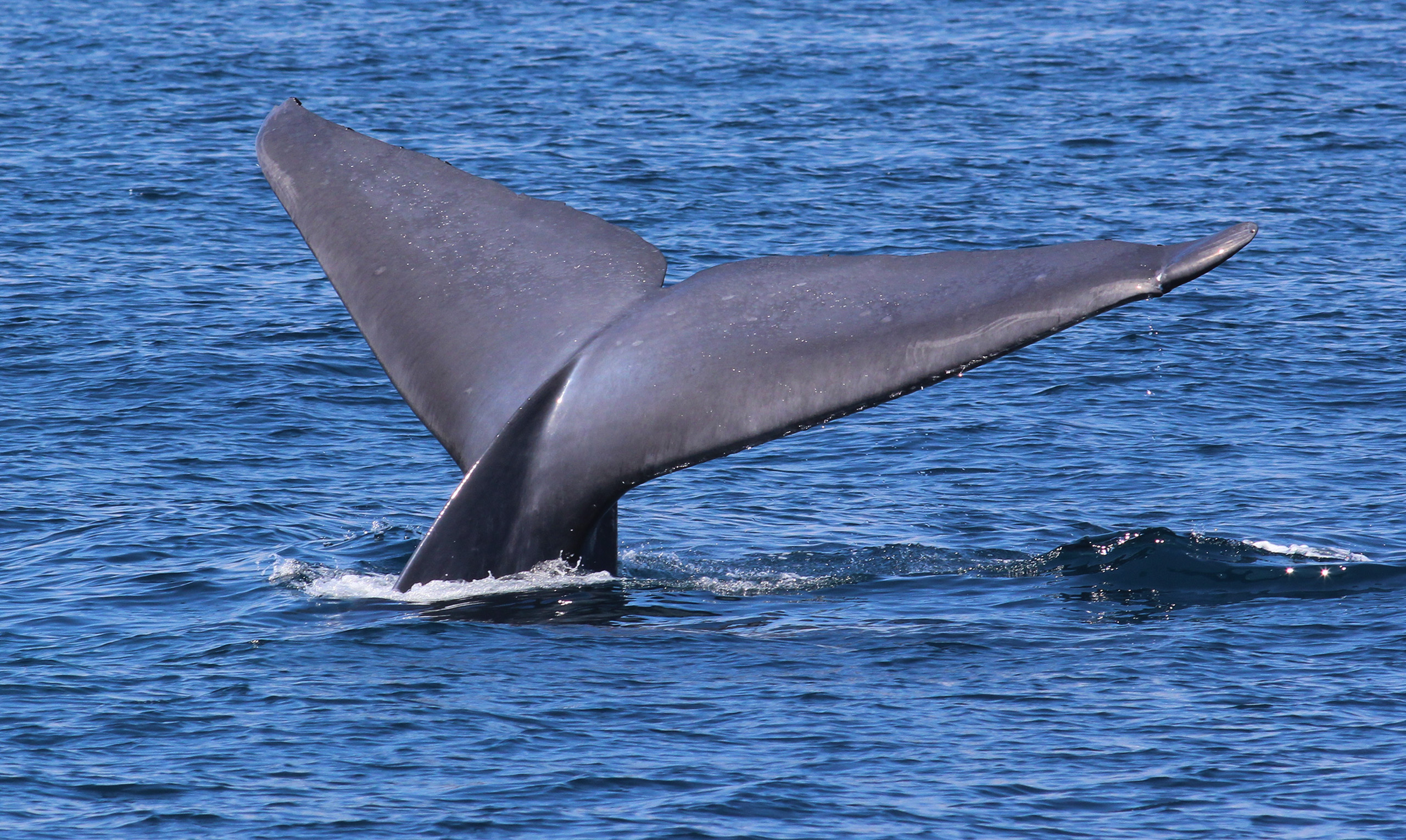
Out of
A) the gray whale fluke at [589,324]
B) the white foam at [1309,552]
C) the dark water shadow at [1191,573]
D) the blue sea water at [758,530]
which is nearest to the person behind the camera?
the gray whale fluke at [589,324]

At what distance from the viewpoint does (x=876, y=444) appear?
45.5 ft

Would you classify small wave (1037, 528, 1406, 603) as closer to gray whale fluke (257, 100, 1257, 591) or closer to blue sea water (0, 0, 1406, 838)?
blue sea water (0, 0, 1406, 838)

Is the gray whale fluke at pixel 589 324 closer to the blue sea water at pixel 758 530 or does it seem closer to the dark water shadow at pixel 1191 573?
the blue sea water at pixel 758 530

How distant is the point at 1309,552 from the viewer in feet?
34.2

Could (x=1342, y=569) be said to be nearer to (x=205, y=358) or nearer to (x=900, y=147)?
(x=205, y=358)

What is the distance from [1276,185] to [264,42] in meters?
18.3

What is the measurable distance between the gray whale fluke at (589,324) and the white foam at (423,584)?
0.25 feet

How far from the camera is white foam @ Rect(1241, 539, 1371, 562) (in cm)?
1030

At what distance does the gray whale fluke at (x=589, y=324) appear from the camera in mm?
6941

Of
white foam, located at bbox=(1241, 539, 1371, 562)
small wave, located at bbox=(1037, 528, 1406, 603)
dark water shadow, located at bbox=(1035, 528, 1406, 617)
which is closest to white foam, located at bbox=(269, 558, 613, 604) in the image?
dark water shadow, located at bbox=(1035, 528, 1406, 617)

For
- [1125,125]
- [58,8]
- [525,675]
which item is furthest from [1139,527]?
[58,8]

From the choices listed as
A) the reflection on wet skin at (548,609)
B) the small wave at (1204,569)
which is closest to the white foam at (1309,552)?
the small wave at (1204,569)

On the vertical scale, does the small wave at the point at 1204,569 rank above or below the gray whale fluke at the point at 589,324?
below

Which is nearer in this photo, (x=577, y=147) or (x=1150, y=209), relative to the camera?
(x=1150, y=209)
